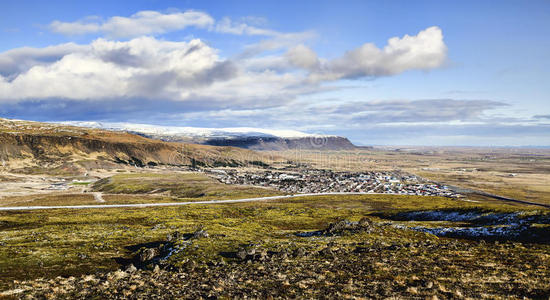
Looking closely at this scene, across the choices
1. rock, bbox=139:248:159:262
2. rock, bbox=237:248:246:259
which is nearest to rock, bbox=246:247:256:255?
rock, bbox=237:248:246:259

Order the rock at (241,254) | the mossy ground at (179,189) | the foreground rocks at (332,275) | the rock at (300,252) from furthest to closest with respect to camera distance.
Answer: the mossy ground at (179,189)
the rock at (300,252)
the rock at (241,254)
the foreground rocks at (332,275)

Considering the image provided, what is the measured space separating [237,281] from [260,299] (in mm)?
5237

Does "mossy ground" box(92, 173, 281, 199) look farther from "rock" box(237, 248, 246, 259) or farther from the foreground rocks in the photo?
the foreground rocks

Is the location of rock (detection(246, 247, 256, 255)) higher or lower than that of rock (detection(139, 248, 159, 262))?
higher

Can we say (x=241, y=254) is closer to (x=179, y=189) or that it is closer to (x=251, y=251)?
(x=251, y=251)

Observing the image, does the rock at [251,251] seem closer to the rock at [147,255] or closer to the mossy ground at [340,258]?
the mossy ground at [340,258]

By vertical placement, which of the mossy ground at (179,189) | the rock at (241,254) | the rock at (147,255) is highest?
the rock at (241,254)

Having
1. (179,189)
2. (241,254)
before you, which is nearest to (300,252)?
(241,254)

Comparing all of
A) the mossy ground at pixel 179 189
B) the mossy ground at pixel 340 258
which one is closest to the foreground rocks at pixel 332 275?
the mossy ground at pixel 340 258

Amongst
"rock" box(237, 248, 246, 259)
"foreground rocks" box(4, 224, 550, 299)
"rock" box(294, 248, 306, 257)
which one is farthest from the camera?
"rock" box(294, 248, 306, 257)

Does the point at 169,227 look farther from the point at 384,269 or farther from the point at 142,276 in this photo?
the point at 384,269

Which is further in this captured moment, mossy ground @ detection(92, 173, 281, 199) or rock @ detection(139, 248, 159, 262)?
mossy ground @ detection(92, 173, 281, 199)

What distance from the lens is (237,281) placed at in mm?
29125

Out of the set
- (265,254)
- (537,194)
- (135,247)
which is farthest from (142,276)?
(537,194)
